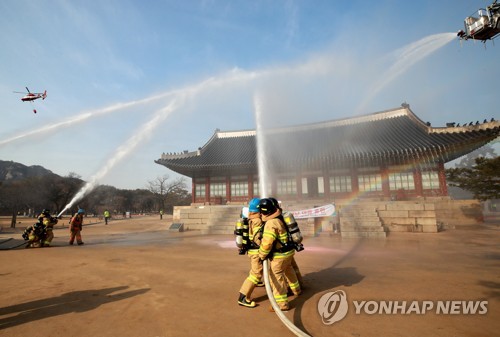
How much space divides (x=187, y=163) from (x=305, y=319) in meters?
22.2

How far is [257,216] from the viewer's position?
14.5 ft

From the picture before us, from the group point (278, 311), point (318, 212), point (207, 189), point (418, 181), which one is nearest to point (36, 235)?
point (278, 311)


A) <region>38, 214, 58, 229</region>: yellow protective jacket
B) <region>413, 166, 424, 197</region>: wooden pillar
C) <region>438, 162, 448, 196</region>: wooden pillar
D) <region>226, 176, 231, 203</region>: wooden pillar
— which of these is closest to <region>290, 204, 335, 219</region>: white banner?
<region>413, 166, 424, 197</region>: wooden pillar

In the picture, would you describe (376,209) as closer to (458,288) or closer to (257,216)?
(458,288)

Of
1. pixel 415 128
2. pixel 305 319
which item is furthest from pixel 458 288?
pixel 415 128

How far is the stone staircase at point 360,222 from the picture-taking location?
12898mm

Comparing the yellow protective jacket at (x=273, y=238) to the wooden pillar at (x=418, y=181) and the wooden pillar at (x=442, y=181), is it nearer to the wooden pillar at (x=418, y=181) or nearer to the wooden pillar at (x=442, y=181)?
the wooden pillar at (x=418, y=181)

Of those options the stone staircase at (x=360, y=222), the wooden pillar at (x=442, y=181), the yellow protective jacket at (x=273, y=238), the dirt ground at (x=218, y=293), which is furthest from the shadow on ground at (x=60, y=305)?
the wooden pillar at (x=442, y=181)

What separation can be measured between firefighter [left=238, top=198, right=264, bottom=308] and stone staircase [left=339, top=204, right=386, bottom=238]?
10.0 m

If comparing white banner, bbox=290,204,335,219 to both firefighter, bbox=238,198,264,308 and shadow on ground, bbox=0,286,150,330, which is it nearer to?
firefighter, bbox=238,198,264,308

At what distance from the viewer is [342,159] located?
1991 centimetres

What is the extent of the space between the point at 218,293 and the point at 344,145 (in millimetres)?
20533

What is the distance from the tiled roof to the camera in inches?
731

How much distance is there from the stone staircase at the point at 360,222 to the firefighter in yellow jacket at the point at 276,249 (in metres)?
10.2
